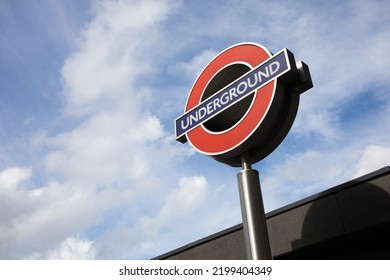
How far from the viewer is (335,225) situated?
6.88 meters

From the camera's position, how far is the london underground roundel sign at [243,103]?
235 inches

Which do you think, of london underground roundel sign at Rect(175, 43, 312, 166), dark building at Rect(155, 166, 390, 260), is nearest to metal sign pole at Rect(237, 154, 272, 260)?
london underground roundel sign at Rect(175, 43, 312, 166)

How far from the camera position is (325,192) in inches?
278

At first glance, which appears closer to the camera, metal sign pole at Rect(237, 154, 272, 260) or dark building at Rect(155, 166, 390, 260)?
metal sign pole at Rect(237, 154, 272, 260)

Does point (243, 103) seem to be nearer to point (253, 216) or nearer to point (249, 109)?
point (249, 109)

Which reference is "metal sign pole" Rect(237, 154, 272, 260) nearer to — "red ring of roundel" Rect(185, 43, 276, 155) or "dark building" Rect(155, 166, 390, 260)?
"red ring of roundel" Rect(185, 43, 276, 155)

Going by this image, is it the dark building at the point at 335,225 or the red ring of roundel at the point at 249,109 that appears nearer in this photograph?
the red ring of roundel at the point at 249,109

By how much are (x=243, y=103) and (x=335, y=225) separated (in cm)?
270

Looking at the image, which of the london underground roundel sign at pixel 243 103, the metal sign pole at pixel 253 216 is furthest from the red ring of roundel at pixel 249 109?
the metal sign pole at pixel 253 216

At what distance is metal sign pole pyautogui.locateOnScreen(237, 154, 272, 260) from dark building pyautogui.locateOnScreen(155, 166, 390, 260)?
1.80 metres

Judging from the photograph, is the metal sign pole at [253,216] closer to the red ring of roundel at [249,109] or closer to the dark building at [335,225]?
the red ring of roundel at [249,109]

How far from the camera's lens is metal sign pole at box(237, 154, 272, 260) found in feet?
17.8

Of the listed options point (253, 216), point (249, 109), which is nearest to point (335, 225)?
point (253, 216)
